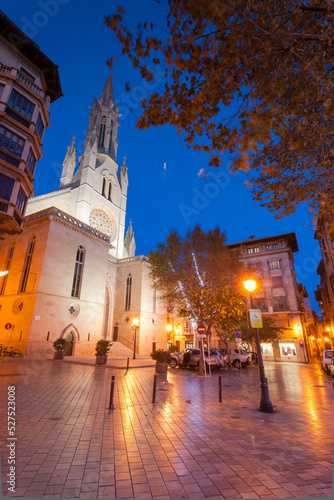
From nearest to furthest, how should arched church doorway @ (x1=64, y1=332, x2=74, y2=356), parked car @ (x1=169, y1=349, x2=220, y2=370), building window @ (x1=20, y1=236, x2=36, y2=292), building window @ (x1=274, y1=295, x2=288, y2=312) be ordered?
parked car @ (x1=169, y1=349, x2=220, y2=370) → building window @ (x1=20, y1=236, x2=36, y2=292) → arched church doorway @ (x1=64, y1=332, x2=74, y2=356) → building window @ (x1=274, y1=295, x2=288, y2=312)

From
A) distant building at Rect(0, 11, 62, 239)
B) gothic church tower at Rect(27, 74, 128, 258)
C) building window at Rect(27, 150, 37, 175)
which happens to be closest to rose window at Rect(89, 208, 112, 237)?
gothic church tower at Rect(27, 74, 128, 258)

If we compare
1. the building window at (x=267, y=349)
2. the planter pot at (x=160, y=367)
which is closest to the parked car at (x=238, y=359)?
the planter pot at (x=160, y=367)

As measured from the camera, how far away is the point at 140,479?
352cm

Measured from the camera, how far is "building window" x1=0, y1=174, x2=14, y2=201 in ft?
60.4

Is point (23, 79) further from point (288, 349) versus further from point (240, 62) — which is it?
point (288, 349)

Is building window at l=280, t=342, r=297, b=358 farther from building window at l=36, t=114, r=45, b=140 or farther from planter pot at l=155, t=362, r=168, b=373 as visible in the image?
building window at l=36, t=114, r=45, b=140

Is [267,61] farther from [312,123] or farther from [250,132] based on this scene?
[312,123]

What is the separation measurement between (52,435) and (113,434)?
4.00 feet

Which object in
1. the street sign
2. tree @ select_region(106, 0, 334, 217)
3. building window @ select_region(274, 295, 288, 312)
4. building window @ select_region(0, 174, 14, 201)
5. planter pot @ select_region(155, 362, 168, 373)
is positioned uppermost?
building window @ select_region(0, 174, 14, 201)

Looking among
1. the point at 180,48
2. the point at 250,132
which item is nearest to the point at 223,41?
the point at 180,48

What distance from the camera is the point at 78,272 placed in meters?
28.1

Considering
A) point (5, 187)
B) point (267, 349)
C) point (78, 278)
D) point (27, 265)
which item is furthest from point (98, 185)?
point (267, 349)

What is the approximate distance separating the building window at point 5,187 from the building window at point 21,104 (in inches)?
228

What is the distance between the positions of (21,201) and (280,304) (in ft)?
114
